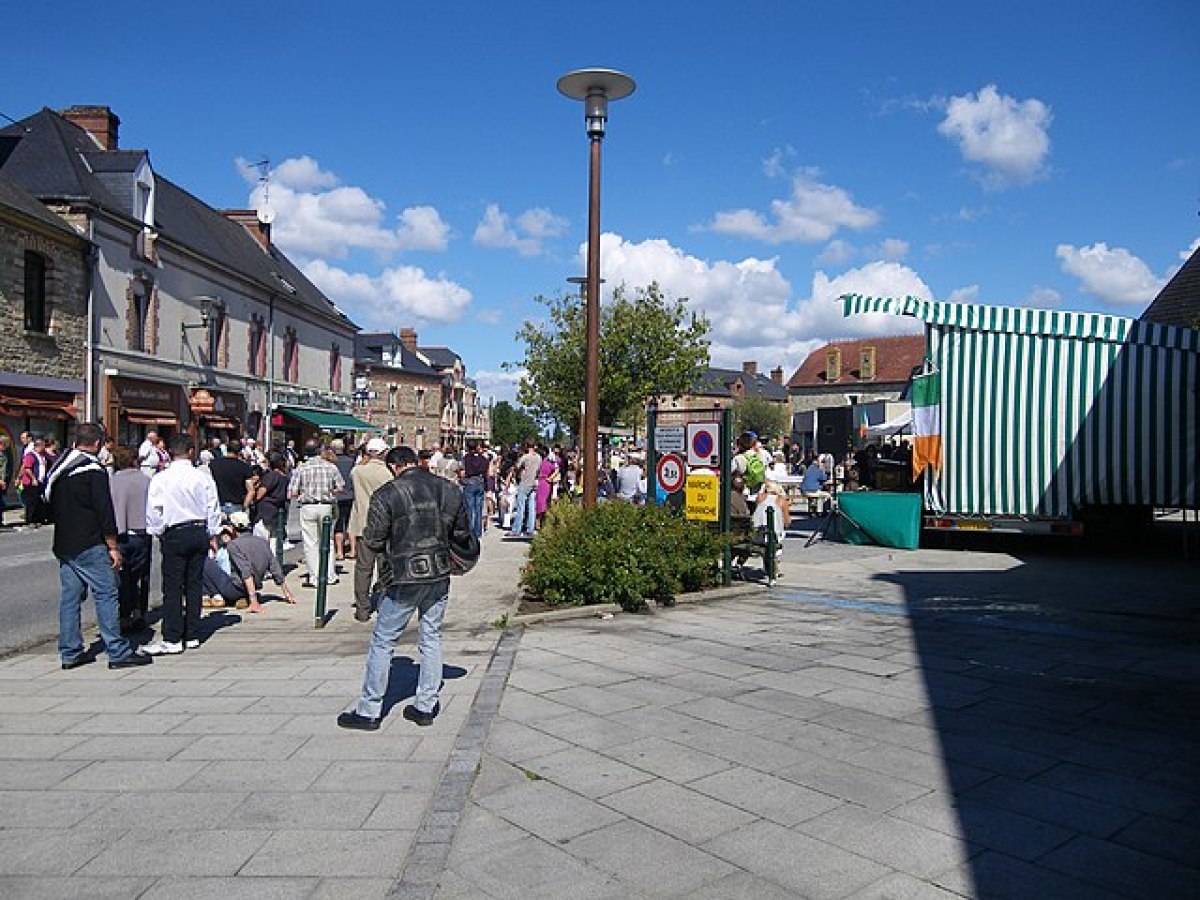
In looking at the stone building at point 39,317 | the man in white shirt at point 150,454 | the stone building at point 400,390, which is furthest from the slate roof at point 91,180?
the stone building at point 400,390

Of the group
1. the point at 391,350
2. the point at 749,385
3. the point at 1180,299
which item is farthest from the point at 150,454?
→ the point at 749,385

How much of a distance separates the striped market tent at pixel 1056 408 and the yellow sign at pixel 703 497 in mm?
4889

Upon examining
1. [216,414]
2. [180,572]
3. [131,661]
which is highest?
[216,414]

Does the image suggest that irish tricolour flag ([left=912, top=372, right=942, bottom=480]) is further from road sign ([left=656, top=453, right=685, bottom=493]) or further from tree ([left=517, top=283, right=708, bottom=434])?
tree ([left=517, top=283, right=708, bottom=434])

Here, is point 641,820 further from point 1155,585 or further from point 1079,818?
point 1155,585

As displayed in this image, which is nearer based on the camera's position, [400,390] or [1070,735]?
[1070,735]

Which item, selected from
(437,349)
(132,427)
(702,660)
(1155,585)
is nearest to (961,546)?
(1155,585)

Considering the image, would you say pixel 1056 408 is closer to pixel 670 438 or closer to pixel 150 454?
pixel 670 438

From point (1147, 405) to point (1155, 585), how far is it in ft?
12.7

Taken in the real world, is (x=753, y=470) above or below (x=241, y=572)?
above

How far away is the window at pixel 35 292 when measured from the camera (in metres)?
22.7

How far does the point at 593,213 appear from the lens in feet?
37.1

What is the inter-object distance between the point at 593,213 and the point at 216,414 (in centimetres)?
2368

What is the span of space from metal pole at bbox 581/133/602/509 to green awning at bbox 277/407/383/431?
93.8 feet
